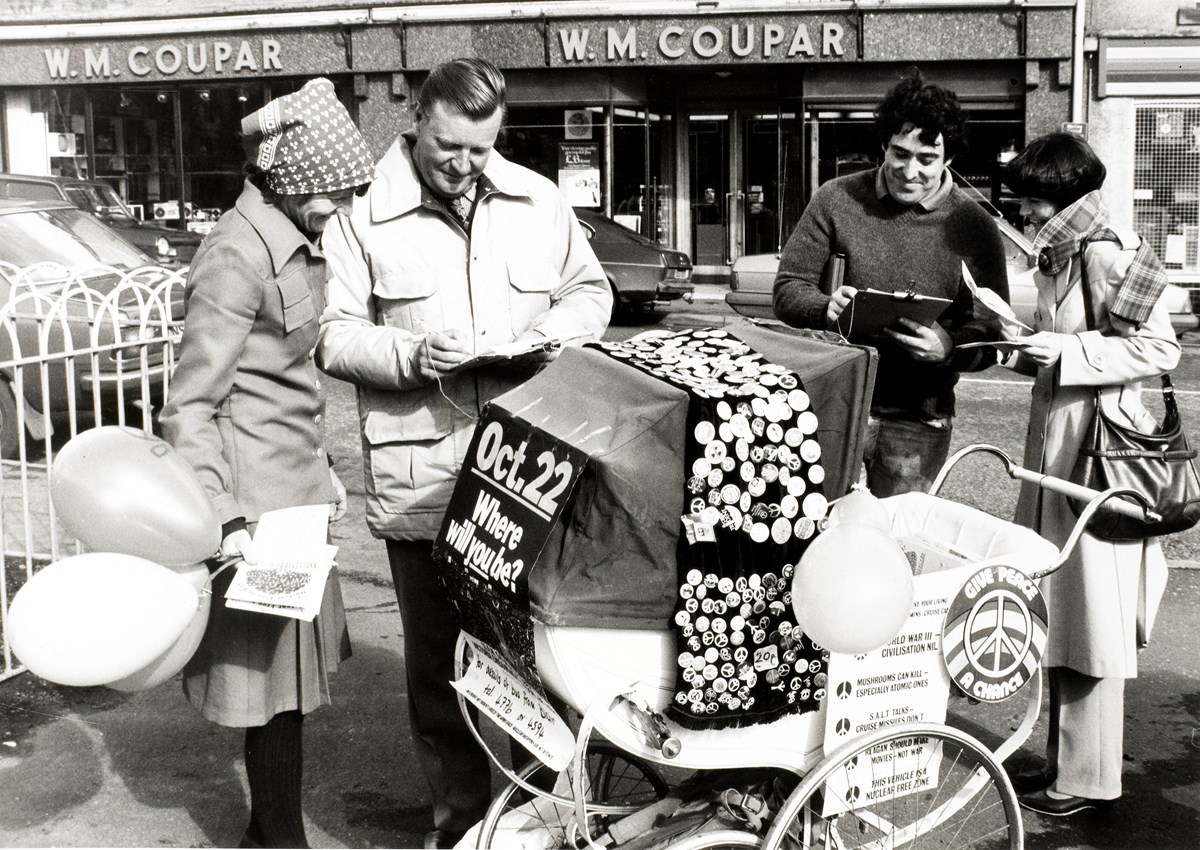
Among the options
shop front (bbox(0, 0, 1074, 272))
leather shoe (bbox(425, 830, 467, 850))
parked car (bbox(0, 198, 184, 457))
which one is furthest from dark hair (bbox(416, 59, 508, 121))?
shop front (bbox(0, 0, 1074, 272))

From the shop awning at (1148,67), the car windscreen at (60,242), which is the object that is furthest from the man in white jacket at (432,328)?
the shop awning at (1148,67)

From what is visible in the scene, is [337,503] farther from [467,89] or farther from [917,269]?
[917,269]

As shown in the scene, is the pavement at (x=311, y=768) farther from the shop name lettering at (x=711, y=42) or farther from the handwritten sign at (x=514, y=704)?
the shop name lettering at (x=711, y=42)

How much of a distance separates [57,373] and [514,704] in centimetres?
649

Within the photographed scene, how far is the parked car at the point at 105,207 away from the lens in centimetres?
1255

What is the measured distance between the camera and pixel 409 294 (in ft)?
12.0

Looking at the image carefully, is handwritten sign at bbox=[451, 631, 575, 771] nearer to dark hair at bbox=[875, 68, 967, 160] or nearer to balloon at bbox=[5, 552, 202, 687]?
balloon at bbox=[5, 552, 202, 687]

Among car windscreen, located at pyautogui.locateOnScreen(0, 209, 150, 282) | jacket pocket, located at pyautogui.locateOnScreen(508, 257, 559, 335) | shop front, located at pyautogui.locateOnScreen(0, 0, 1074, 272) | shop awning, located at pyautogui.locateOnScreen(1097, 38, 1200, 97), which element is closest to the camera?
jacket pocket, located at pyautogui.locateOnScreen(508, 257, 559, 335)

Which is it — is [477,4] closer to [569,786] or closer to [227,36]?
[227,36]

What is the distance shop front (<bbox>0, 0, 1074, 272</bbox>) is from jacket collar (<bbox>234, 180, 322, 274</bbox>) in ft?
54.1

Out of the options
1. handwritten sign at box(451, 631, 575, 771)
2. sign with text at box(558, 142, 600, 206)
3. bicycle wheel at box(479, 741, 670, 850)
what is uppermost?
sign with text at box(558, 142, 600, 206)

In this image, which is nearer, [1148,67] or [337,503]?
[337,503]

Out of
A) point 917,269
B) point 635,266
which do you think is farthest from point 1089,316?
point 635,266

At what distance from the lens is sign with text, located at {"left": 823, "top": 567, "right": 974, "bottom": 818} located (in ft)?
9.64
